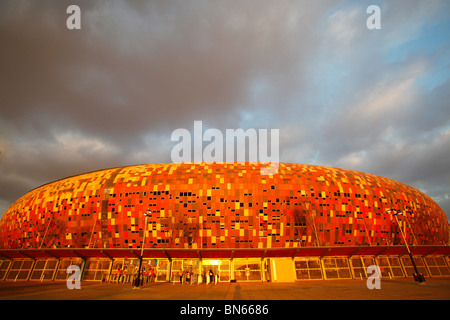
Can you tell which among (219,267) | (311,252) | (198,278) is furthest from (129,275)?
(311,252)

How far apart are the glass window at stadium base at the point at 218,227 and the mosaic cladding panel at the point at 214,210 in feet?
0.63

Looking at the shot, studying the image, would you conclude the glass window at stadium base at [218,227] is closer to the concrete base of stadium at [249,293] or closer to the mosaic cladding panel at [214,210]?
the mosaic cladding panel at [214,210]

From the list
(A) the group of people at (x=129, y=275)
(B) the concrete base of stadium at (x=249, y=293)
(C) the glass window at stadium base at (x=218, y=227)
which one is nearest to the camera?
(B) the concrete base of stadium at (x=249, y=293)

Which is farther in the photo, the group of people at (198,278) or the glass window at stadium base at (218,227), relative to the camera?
the glass window at stadium base at (218,227)

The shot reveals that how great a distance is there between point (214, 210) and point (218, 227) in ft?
10.3

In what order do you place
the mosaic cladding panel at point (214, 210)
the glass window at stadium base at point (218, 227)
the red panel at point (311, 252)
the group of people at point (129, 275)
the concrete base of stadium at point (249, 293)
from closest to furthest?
the concrete base of stadium at point (249, 293), the red panel at point (311, 252), the group of people at point (129, 275), the glass window at stadium base at point (218, 227), the mosaic cladding panel at point (214, 210)

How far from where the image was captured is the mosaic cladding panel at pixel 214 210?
42469mm

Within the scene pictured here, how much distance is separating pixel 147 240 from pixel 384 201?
49.0 metres

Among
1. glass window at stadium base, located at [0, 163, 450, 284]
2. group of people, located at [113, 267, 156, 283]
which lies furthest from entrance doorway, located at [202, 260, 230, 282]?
group of people, located at [113, 267, 156, 283]

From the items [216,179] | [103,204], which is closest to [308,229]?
[216,179]

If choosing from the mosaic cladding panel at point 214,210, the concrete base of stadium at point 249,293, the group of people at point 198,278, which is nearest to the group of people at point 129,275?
the mosaic cladding panel at point 214,210

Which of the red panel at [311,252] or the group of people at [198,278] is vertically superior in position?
the red panel at [311,252]

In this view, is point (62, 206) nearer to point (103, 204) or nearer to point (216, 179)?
point (103, 204)

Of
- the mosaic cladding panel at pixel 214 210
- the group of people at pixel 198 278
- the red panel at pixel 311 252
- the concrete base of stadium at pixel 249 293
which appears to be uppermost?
the mosaic cladding panel at pixel 214 210
